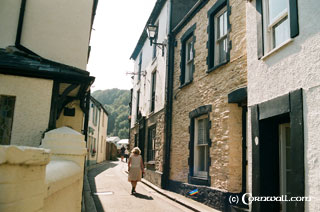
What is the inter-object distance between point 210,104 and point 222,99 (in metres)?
0.71

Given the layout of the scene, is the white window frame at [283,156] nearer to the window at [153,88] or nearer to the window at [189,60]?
the window at [189,60]

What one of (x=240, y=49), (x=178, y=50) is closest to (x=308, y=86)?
(x=240, y=49)

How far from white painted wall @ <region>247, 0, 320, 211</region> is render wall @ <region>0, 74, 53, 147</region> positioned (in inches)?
205

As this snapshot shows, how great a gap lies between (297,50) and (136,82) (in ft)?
55.3

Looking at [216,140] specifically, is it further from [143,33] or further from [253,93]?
[143,33]

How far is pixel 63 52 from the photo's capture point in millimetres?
9836

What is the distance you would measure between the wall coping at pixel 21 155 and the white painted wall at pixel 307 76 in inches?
159

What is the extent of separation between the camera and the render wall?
22.6 feet

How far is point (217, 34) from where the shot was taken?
8.90m

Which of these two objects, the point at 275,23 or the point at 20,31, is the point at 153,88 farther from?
the point at 275,23

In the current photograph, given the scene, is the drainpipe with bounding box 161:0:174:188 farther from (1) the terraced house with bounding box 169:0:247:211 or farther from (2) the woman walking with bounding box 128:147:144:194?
(2) the woman walking with bounding box 128:147:144:194

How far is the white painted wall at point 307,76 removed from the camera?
4355mm

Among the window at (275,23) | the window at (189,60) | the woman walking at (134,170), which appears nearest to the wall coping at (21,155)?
the window at (275,23)

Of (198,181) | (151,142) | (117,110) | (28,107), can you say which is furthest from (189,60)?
(117,110)
